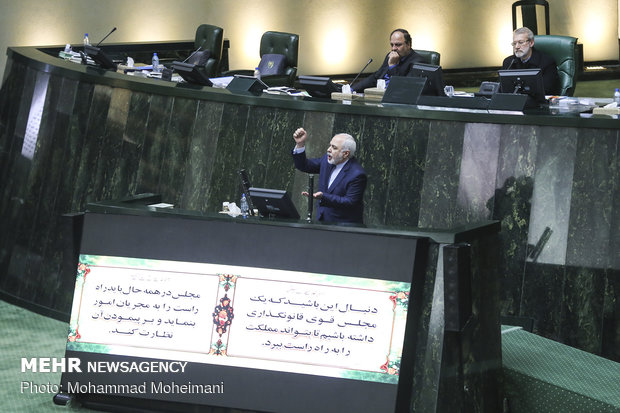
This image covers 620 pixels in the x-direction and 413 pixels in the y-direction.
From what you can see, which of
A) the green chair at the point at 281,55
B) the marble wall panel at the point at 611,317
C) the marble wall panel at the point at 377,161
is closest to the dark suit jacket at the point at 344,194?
the marble wall panel at the point at 377,161

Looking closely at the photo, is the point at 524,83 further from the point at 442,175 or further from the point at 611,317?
the point at 611,317

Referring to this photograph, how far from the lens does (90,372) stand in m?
5.13

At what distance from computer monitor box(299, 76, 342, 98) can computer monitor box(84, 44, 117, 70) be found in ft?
5.97

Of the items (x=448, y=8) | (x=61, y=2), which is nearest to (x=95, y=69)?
(x=61, y=2)

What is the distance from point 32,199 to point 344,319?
3442 millimetres

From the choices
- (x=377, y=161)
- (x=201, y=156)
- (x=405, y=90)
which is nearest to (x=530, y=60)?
(x=405, y=90)

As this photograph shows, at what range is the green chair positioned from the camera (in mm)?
11352

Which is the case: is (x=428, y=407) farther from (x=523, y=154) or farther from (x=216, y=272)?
(x=523, y=154)

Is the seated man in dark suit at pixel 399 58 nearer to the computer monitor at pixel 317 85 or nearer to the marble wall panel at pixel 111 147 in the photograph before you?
the computer monitor at pixel 317 85

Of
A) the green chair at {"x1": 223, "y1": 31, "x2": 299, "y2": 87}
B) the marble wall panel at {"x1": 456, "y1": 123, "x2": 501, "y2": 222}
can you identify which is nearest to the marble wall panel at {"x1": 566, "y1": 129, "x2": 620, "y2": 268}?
the marble wall panel at {"x1": 456, "y1": 123, "x2": 501, "y2": 222}

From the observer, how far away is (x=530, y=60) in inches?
364

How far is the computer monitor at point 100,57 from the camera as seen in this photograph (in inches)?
339

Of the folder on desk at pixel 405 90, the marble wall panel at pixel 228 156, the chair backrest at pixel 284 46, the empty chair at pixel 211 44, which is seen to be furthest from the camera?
the empty chair at pixel 211 44

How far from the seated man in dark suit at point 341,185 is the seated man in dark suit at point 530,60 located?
3.45 metres
